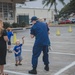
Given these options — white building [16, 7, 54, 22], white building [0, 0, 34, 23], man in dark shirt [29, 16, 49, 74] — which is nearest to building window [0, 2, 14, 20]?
white building [0, 0, 34, 23]

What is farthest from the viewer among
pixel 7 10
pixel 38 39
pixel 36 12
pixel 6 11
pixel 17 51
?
pixel 36 12

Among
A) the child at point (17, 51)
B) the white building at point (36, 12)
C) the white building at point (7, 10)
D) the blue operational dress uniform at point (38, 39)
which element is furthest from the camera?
the white building at point (36, 12)

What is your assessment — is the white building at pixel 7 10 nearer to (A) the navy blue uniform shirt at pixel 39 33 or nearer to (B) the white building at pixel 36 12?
(B) the white building at pixel 36 12

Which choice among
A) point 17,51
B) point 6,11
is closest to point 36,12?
point 6,11

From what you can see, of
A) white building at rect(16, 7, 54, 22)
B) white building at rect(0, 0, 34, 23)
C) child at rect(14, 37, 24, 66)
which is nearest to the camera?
child at rect(14, 37, 24, 66)

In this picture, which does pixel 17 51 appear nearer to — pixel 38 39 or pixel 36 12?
pixel 38 39

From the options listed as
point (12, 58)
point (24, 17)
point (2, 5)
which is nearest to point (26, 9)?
point (24, 17)

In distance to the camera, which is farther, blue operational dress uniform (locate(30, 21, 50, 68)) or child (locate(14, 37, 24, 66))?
child (locate(14, 37, 24, 66))

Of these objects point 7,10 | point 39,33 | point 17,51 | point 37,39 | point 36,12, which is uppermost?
point 7,10

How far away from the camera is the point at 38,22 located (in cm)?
991

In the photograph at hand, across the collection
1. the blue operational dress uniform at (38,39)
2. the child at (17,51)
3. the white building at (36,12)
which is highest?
the white building at (36,12)

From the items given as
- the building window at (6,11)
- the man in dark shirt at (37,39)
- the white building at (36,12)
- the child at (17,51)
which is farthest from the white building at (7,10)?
the man in dark shirt at (37,39)

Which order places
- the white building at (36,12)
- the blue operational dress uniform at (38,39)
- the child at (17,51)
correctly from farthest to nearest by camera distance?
the white building at (36,12) < the child at (17,51) < the blue operational dress uniform at (38,39)

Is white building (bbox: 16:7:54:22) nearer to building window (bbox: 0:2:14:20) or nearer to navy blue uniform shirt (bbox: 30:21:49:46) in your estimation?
building window (bbox: 0:2:14:20)
